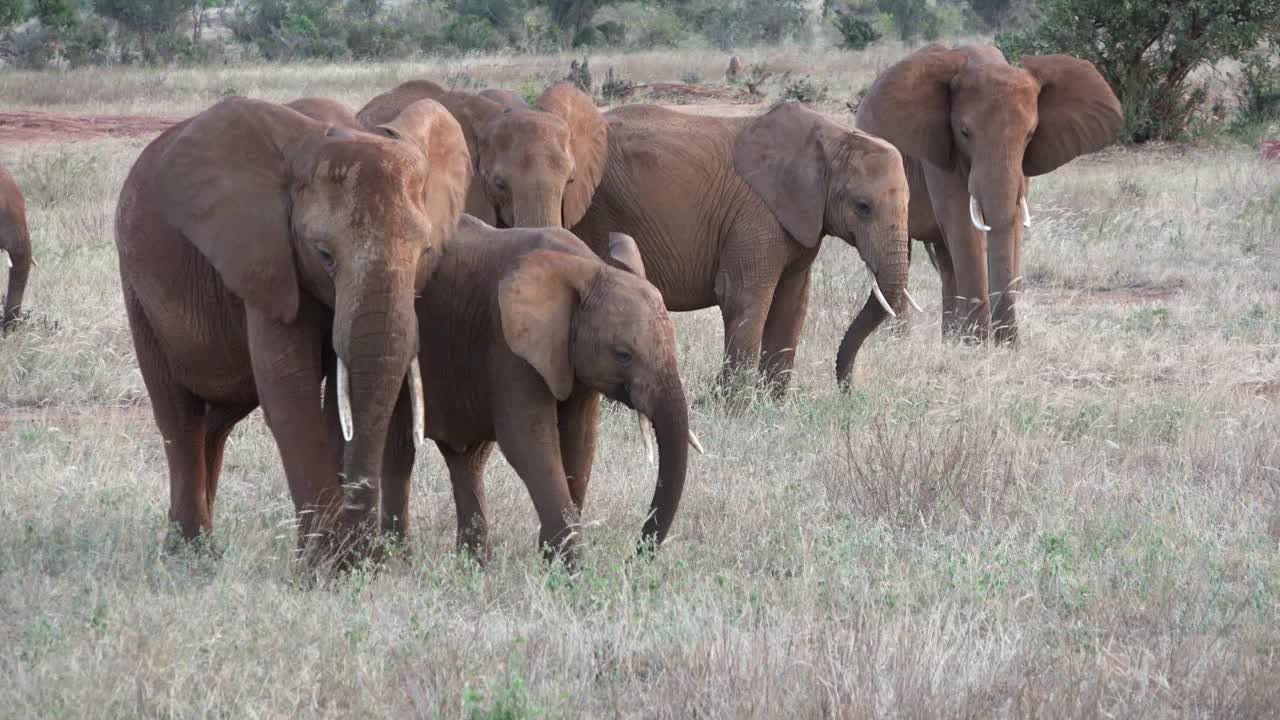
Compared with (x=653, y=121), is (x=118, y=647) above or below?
below

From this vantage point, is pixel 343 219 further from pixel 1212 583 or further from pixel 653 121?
pixel 653 121

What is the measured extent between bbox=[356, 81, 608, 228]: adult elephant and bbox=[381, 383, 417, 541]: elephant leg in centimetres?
220

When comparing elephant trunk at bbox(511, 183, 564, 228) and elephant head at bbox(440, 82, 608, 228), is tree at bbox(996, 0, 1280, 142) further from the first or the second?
elephant trunk at bbox(511, 183, 564, 228)

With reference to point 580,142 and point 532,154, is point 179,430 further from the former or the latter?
point 580,142

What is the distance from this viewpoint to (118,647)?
4.55 m

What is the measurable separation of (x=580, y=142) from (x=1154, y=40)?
13.2 m

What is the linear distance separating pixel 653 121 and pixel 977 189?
2.13m

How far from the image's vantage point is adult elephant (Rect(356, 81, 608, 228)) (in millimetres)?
8102

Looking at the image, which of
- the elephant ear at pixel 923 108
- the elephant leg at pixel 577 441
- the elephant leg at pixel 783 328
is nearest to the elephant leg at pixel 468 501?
the elephant leg at pixel 577 441

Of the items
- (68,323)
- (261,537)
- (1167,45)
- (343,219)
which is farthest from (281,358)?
(1167,45)

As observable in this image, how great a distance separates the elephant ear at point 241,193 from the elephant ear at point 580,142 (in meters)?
3.07

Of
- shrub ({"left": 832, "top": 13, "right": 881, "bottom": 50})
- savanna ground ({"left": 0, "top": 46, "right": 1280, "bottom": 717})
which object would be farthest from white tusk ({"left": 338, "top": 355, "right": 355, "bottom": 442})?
shrub ({"left": 832, "top": 13, "right": 881, "bottom": 50})

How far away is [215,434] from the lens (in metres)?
6.32

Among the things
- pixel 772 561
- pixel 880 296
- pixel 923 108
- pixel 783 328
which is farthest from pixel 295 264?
pixel 923 108
